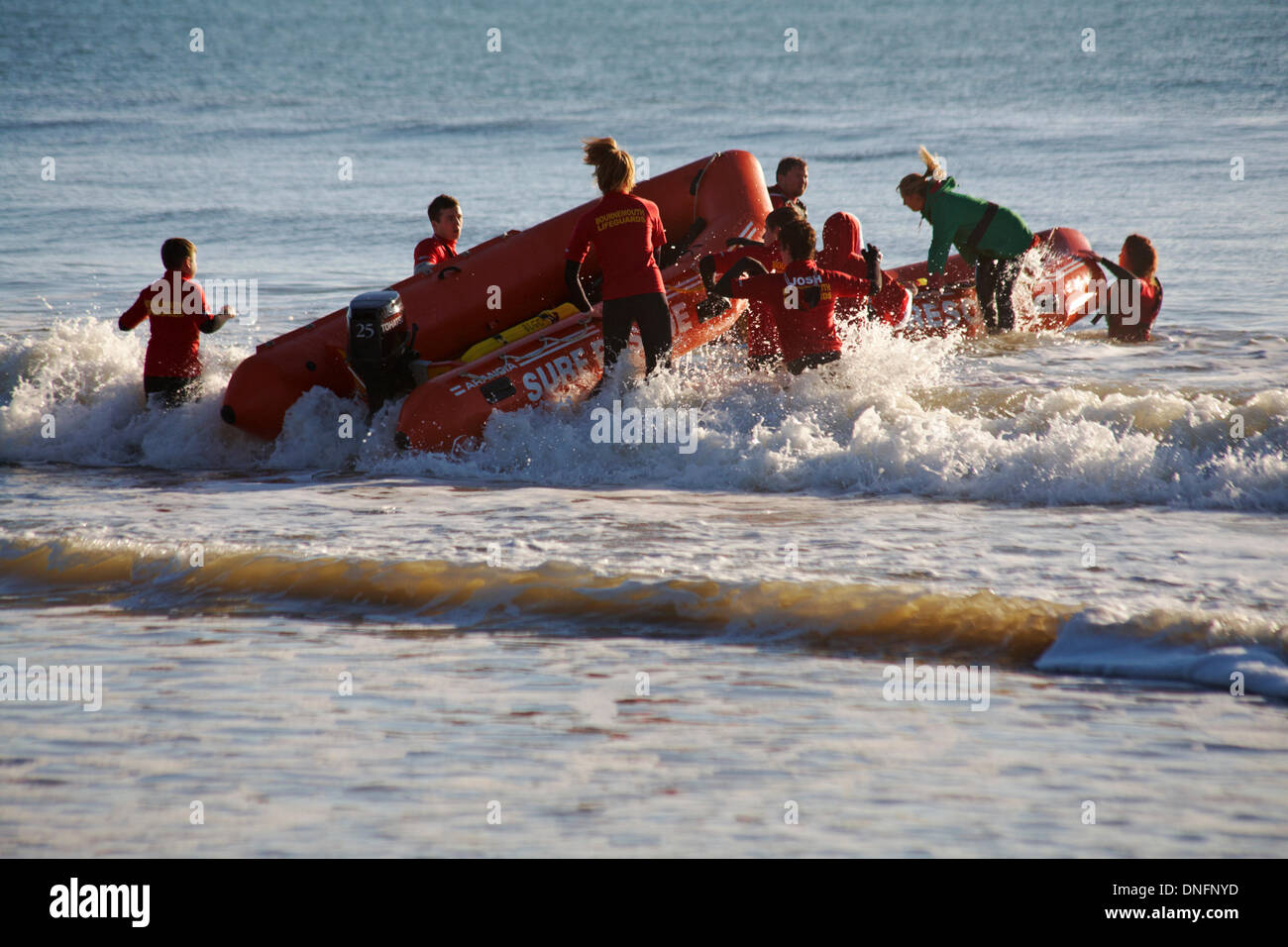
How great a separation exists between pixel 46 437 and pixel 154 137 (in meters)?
21.2

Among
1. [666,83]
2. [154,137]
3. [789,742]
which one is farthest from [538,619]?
[666,83]

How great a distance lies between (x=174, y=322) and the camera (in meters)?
7.14

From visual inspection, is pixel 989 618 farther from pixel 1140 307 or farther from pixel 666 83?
pixel 666 83

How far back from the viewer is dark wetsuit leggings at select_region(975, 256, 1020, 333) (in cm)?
905

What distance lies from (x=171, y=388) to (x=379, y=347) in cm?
139

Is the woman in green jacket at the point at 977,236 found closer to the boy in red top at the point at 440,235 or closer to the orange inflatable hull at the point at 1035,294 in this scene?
the orange inflatable hull at the point at 1035,294

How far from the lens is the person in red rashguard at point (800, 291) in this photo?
258 inches

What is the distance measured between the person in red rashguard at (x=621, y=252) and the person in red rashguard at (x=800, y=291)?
Answer: 0.38 m

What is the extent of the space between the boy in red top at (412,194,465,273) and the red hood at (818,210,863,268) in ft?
7.27

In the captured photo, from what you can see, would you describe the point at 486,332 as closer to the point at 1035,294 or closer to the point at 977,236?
the point at 977,236

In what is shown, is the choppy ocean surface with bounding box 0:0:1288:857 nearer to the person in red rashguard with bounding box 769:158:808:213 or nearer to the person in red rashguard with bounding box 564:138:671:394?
the person in red rashguard with bounding box 564:138:671:394

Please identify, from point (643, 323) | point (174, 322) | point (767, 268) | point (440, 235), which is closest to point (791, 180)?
point (767, 268)

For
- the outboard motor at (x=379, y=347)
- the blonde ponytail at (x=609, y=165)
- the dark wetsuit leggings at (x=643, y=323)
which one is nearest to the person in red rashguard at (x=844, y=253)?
the dark wetsuit leggings at (x=643, y=323)
